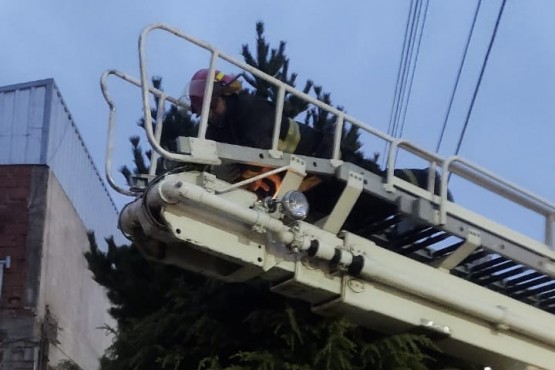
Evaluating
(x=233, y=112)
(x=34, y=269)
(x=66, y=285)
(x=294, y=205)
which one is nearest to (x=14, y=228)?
(x=34, y=269)

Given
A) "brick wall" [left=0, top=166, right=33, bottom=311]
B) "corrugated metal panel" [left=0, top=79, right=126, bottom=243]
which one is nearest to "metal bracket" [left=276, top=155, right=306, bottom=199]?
"brick wall" [left=0, top=166, right=33, bottom=311]

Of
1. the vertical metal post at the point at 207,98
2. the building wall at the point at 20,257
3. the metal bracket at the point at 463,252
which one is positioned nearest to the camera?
the vertical metal post at the point at 207,98

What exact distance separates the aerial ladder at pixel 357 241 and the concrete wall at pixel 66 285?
6.85 metres

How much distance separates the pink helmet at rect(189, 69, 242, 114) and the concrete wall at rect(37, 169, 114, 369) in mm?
7016

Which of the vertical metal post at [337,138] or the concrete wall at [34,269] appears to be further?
the concrete wall at [34,269]

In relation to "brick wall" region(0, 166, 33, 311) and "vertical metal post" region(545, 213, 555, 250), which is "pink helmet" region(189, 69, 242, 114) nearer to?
"vertical metal post" region(545, 213, 555, 250)

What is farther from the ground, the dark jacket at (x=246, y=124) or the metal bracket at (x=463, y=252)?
the dark jacket at (x=246, y=124)

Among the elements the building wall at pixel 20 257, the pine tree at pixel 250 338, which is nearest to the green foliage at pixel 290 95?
the pine tree at pixel 250 338

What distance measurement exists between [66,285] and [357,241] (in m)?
8.82

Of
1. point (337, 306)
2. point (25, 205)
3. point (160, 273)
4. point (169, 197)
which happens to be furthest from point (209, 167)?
point (25, 205)

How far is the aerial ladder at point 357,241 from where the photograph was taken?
18.1 feet

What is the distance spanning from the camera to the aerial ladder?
552 cm

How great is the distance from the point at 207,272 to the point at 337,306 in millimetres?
797

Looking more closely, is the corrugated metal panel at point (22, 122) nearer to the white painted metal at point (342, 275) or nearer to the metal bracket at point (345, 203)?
the white painted metal at point (342, 275)
